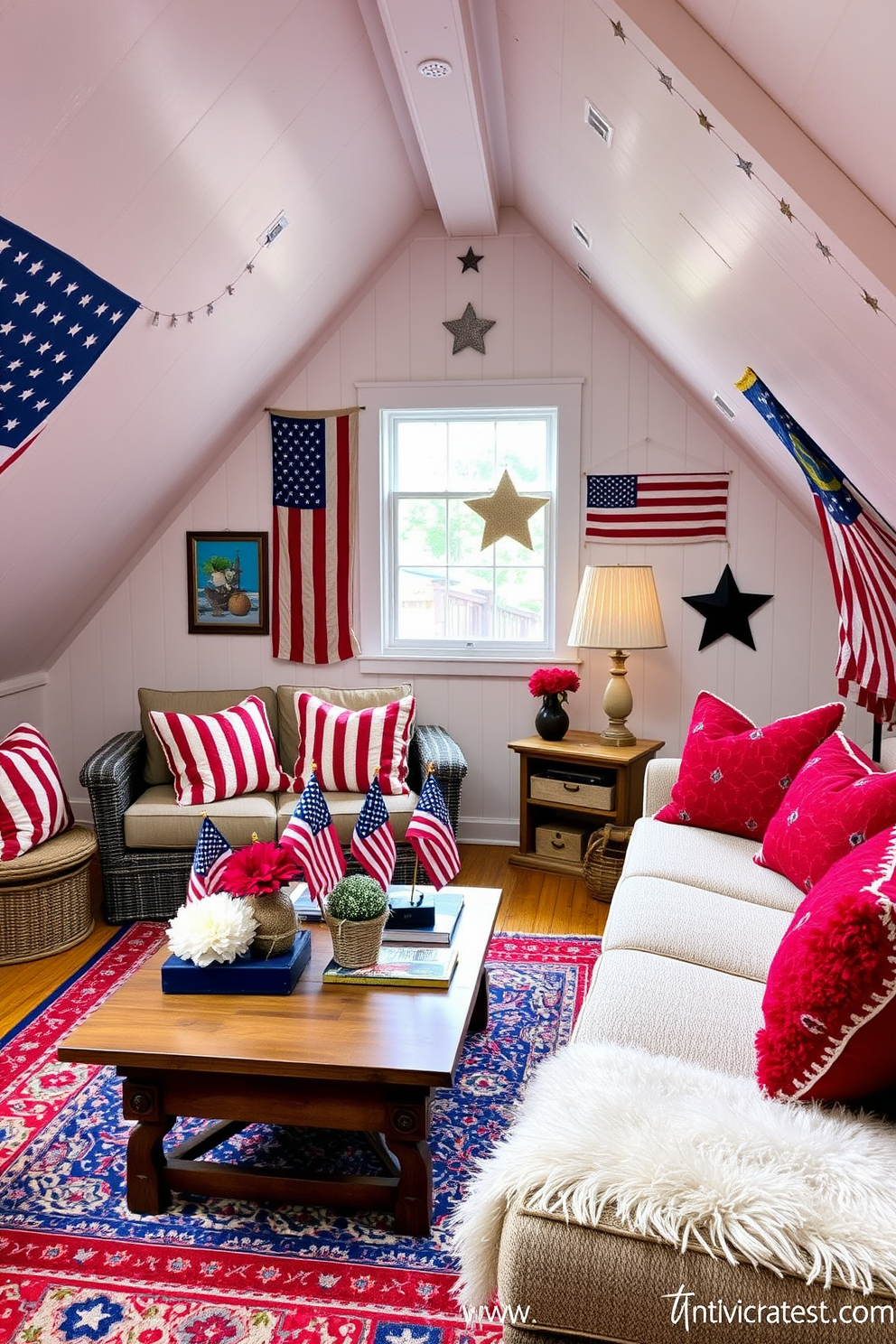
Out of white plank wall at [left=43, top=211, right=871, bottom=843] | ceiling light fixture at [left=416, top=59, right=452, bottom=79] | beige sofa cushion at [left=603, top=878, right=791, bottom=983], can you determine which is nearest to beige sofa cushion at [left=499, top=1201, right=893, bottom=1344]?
beige sofa cushion at [left=603, top=878, right=791, bottom=983]

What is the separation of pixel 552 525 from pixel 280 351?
1435 millimetres

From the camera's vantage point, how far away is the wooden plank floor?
316cm

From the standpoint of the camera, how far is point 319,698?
4266 mm

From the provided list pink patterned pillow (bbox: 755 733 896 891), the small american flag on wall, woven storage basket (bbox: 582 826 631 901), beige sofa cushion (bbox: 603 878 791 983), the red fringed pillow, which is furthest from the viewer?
the small american flag on wall

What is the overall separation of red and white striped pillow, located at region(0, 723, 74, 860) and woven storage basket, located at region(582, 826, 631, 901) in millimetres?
2047

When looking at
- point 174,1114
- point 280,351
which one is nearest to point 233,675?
point 280,351

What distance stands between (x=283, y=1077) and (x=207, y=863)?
2.12ft

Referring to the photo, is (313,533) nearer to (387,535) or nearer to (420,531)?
(387,535)

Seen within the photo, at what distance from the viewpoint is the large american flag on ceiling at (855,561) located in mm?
2990

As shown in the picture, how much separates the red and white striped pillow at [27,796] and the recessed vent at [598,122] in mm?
2799

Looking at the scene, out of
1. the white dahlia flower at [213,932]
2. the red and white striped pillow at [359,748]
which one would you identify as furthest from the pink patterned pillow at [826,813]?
the red and white striped pillow at [359,748]

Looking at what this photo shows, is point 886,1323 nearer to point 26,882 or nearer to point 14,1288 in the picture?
point 14,1288

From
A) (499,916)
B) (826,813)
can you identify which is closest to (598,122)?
(826,813)

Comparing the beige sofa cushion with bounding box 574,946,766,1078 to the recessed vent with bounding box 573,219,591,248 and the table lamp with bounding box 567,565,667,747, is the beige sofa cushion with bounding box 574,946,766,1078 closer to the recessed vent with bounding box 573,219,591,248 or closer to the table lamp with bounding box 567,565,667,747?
the table lamp with bounding box 567,565,667,747
